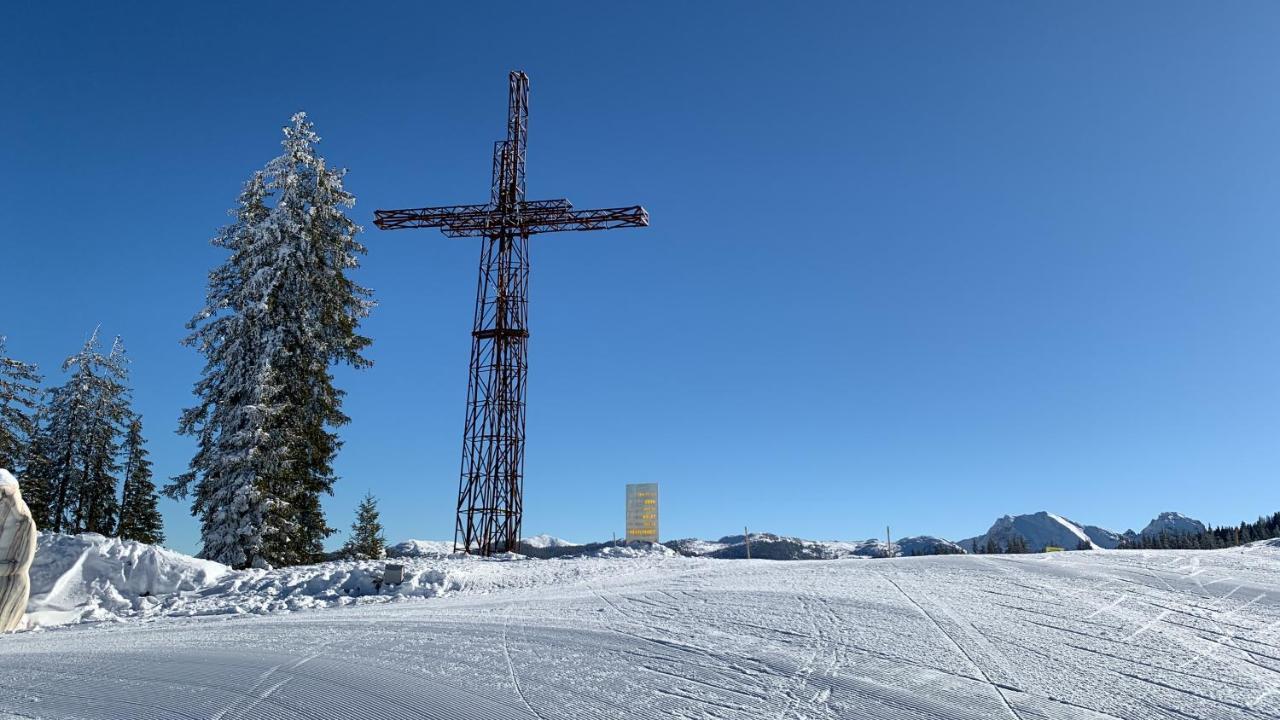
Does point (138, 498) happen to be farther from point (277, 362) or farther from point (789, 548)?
point (789, 548)

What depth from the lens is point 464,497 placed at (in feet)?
101

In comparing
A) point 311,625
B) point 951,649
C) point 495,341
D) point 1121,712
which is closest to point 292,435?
point 495,341

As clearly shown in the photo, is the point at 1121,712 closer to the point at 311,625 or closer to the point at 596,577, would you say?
the point at 311,625

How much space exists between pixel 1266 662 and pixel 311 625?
11.2 meters

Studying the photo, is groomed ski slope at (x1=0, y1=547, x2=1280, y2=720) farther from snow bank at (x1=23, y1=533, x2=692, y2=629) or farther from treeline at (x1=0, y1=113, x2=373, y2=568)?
treeline at (x1=0, y1=113, x2=373, y2=568)

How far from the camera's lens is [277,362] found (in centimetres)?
2442

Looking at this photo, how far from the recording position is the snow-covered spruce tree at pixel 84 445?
3681cm

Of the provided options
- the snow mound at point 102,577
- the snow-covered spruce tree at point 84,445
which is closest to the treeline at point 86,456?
the snow-covered spruce tree at point 84,445

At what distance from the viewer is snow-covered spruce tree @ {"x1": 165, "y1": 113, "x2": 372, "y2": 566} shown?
74.2 ft

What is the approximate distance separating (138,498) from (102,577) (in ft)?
91.7

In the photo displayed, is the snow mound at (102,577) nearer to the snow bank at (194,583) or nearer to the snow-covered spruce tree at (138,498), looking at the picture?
the snow bank at (194,583)

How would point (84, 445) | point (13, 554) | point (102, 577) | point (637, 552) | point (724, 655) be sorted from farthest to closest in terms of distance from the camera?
point (84, 445) → point (637, 552) → point (102, 577) → point (13, 554) → point (724, 655)

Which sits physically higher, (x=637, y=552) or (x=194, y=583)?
(x=637, y=552)

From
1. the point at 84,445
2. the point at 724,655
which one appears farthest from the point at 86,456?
the point at 724,655
